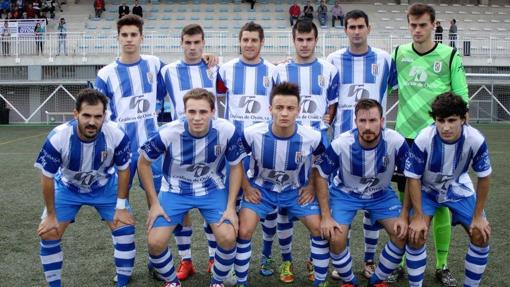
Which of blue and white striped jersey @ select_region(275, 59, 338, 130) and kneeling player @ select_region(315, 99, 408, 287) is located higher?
blue and white striped jersey @ select_region(275, 59, 338, 130)

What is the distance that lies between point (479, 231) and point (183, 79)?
2.35m

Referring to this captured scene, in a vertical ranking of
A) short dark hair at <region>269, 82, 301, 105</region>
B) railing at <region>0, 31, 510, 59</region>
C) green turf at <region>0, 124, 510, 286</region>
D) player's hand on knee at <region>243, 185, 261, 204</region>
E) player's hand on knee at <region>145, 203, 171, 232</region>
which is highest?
railing at <region>0, 31, 510, 59</region>

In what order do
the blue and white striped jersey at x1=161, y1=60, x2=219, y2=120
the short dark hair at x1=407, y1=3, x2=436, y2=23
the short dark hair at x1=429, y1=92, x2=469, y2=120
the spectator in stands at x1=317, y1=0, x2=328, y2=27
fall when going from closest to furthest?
the short dark hair at x1=429, y1=92, x2=469, y2=120
the short dark hair at x1=407, y1=3, x2=436, y2=23
the blue and white striped jersey at x1=161, y1=60, x2=219, y2=120
the spectator in stands at x1=317, y1=0, x2=328, y2=27

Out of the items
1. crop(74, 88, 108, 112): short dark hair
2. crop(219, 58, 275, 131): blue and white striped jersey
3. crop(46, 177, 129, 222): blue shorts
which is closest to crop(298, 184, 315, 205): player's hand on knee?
crop(219, 58, 275, 131): blue and white striped jersey

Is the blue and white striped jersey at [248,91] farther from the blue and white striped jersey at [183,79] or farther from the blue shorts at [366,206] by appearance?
the blue shorts at [366,206]

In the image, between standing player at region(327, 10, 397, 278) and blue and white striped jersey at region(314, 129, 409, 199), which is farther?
standing player at region(327, 10, 397, 278)

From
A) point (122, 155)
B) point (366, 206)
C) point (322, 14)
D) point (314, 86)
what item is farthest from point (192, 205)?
point (322, 14)

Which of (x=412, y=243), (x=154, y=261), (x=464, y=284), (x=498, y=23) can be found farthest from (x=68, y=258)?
(x=498, y=23)

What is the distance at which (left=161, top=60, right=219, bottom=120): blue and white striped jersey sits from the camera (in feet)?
14.6

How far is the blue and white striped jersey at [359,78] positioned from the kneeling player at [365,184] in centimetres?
53

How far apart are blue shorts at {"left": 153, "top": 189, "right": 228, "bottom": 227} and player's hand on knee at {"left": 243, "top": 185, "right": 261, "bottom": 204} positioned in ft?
0.48

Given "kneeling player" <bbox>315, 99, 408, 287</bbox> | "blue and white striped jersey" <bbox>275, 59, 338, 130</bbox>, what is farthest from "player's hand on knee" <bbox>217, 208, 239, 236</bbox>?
"blue and white striped jersey" <bbox>275, 59, 338, 130</bbox>

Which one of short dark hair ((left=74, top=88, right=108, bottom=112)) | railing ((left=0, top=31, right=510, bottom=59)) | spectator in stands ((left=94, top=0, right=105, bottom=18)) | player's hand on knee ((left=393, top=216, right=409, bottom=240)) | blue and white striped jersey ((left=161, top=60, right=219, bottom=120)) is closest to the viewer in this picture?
short dark hair ((left=74, top=88, right=108, bottom=112))

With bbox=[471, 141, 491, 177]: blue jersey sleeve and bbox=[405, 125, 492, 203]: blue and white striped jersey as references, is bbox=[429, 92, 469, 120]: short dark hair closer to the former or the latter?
bbox=[405, 125, 492, 203]: blue and white striped jersey
